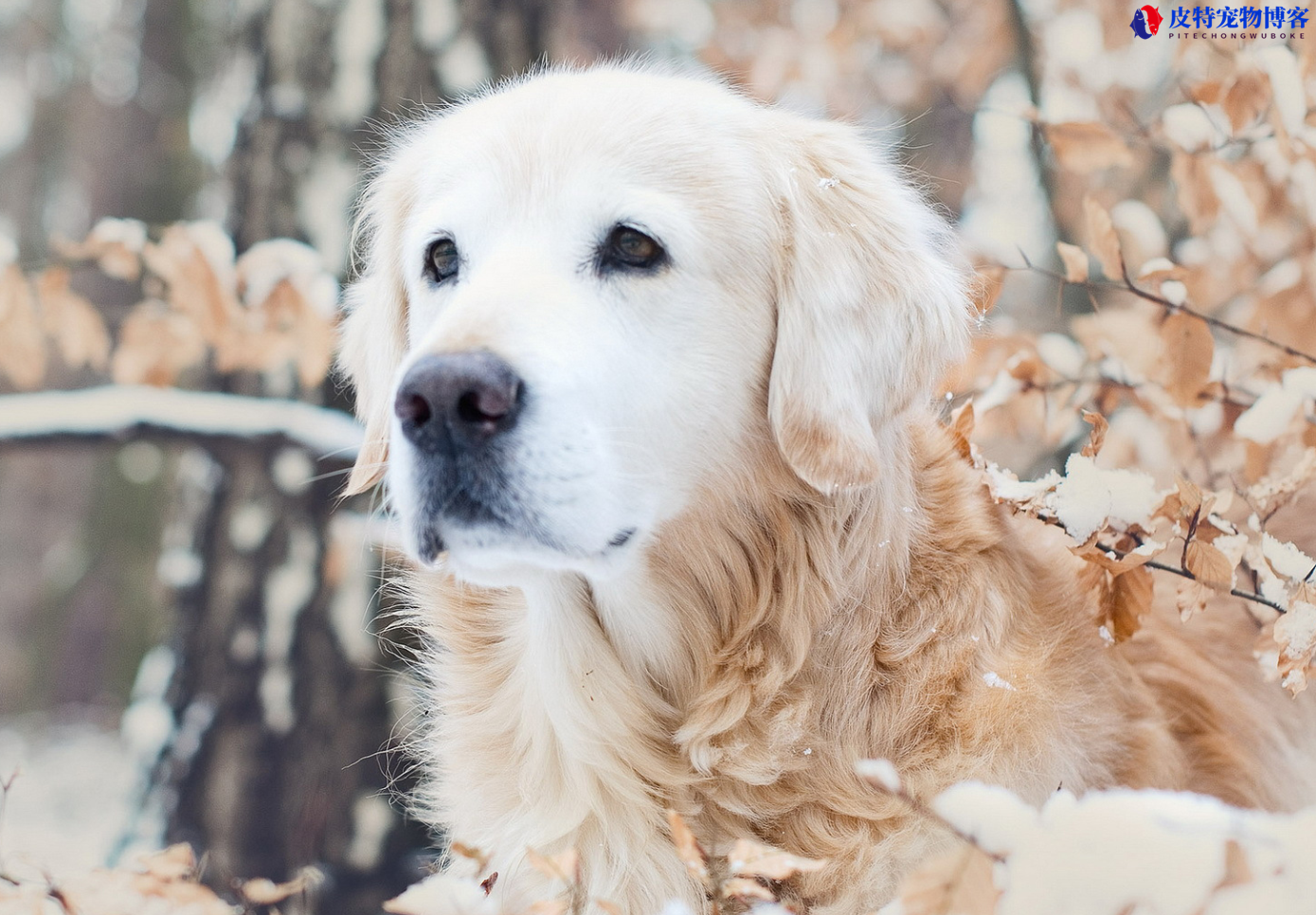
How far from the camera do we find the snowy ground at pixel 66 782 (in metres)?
6.11

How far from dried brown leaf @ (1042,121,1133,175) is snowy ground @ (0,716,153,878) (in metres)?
4.70

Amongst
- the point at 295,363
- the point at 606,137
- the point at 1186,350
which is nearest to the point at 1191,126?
the point at 1186,350

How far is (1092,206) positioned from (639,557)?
49.1 inches

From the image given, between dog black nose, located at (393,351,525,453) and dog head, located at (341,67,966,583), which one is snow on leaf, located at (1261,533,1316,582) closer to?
dog head, located at (341,67,966,583)

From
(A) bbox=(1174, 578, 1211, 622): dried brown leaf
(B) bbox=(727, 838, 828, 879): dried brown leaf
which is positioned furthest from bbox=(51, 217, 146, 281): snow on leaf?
(A) bbox=(1174, 578, 1211, 622): dried brown leaf

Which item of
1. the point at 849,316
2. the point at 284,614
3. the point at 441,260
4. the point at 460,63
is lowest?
the point at 284,614

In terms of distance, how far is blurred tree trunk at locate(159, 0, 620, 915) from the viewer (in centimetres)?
326

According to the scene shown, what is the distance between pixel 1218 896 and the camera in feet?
3.56

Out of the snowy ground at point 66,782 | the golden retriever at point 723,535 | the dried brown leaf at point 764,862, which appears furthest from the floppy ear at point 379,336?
the snowy ground at point 66,782

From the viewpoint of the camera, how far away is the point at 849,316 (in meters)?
1.94

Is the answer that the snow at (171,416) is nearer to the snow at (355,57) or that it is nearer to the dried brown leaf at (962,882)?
the snow at (355,57)

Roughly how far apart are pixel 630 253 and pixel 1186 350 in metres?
1.23

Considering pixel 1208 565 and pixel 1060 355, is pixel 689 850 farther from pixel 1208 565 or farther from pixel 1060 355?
pixel 1060 355

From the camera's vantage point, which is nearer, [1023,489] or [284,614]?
[1023,489]
